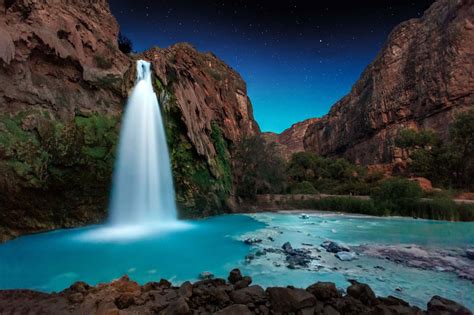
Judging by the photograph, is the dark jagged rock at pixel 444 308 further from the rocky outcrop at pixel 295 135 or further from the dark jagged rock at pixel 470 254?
the rocky outcrop at pixel 295 135

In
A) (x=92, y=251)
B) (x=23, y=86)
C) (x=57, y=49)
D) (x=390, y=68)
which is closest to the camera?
(x=92, y=251)

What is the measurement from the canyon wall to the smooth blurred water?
191 cm

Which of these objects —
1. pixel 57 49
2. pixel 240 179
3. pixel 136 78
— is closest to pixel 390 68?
pixel 240 179

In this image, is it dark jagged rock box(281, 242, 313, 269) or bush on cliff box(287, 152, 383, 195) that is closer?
dark jagged rock box(281, 242, 313, 269)

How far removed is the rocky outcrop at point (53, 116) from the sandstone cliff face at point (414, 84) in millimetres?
41075

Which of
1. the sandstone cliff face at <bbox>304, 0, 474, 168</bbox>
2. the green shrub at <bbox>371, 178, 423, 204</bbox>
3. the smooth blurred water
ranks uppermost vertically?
the sandstone cliff face at <bbox>304, 0, 474, 168</bbox>

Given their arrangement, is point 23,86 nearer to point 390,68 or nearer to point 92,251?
point 92,251

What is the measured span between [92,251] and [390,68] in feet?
183

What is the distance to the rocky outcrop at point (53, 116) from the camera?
9562 mm

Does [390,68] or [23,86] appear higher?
[390,68]

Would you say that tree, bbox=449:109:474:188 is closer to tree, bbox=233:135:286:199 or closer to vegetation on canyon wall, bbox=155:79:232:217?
tree, bbox=233:135:286:199

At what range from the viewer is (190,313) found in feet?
10.2

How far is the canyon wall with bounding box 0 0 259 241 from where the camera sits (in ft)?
31.8

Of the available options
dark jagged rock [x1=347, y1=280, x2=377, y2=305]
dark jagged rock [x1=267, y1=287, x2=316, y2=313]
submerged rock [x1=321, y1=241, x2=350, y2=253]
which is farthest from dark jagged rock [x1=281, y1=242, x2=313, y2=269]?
dark jagged rock [x1=267, y1=287, x2=316, y2=313]
